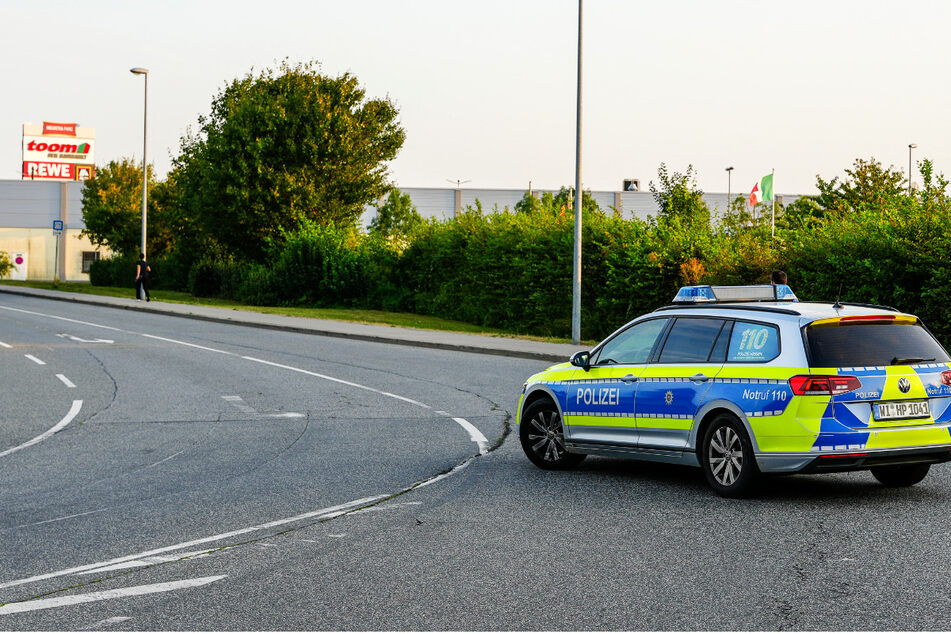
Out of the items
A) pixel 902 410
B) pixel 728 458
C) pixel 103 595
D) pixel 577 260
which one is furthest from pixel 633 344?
pixel 577 260

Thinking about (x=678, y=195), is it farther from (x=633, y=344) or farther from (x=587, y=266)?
(x=633, y=344)

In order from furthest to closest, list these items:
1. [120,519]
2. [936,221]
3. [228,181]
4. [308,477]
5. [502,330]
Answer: [228,181], [502,330], [936,221], [308,477], [120,519]

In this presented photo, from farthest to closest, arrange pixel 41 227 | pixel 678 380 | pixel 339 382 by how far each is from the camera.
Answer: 1. pixel 41 227
2. pixel 339 382
3. pixel 678 380

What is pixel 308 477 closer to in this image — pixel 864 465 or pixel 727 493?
pixel 727 493

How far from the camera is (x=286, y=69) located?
170 feet

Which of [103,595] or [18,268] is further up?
[18,268]

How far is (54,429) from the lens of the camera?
535 inches

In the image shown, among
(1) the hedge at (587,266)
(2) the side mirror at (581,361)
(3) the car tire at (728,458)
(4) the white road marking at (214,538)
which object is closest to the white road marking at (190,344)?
(1) the hedge at (587,266)

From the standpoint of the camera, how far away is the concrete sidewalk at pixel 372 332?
81.9 ft

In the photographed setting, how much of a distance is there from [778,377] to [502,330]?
78.5 feet

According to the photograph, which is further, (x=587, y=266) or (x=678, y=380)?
(x=587, y=266)

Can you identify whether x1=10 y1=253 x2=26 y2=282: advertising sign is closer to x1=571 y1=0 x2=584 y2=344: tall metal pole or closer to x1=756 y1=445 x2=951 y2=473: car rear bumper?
x1=571 y1=0 x2=584 y2=344: tall metal pole

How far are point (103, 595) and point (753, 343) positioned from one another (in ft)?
17.4

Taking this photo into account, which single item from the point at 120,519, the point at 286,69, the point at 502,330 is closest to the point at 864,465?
the point at 120,519
